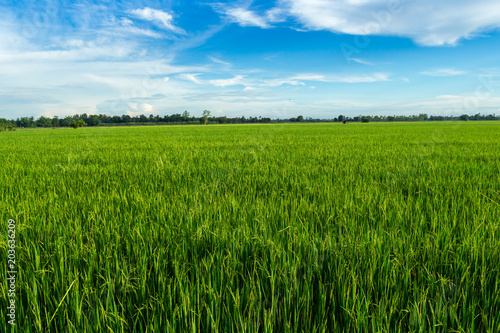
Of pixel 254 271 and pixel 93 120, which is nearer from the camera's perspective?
pixel 254 271

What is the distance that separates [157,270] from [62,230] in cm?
126

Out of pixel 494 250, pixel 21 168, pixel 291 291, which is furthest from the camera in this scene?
pixel 21 168

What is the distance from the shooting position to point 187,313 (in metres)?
1.32

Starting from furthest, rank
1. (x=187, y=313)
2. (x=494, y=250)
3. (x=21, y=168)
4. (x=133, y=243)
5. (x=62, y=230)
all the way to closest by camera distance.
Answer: (x=21, y=168) < (x=62, y=230) < (x=133, y=243) < (x=494, y=250) < (x=187, y=313)

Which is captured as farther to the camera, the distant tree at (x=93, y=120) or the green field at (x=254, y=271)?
the distant tree at (x=93, y=120)

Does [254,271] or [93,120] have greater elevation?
[93,120]

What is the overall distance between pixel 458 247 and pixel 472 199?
6.07 feet

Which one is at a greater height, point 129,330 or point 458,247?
point 458,247

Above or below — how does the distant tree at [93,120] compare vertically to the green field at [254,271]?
above

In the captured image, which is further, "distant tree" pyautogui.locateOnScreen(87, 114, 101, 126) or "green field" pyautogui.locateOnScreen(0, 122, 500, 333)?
"distant tree" pyautogui.locateOnScreen(87, 114, 101, 126)

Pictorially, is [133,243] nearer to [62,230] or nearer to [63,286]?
[63,286]

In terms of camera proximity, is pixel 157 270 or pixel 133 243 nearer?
pixel 157 270

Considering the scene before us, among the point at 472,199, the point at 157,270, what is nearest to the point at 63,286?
the point at 157,270

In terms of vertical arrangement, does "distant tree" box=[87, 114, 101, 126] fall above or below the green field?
above
